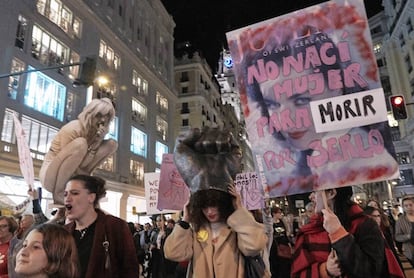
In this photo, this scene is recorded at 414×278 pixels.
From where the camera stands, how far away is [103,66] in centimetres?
2952

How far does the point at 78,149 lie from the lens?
450 cm

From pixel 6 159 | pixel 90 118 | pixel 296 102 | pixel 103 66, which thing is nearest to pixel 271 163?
pixel 296 102

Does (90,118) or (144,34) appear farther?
(144,34)

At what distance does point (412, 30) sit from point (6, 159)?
118 feet

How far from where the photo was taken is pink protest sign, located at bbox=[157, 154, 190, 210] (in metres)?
5.13

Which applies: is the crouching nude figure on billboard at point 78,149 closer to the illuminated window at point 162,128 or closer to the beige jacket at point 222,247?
the beige jacket at point 222,247

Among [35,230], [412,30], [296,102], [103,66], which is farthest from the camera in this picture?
[412,30]

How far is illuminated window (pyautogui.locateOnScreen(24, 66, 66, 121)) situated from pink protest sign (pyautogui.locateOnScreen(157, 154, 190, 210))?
18130 mm

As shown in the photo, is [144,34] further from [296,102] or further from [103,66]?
[296,102]

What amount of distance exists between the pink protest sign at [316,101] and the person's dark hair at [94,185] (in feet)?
5.03

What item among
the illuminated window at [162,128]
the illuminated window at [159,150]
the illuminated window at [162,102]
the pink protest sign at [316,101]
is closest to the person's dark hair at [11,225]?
the pink protest sign at [316,101]

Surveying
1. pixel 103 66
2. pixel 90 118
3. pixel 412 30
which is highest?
pixel 412 30

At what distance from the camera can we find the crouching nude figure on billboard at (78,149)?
4.47m

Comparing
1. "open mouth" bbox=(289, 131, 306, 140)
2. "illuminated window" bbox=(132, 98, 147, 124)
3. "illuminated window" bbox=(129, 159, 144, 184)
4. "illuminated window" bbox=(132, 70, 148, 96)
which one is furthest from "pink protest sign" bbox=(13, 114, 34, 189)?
"illuminated window" bbox=(132, 70, 148, 96)
